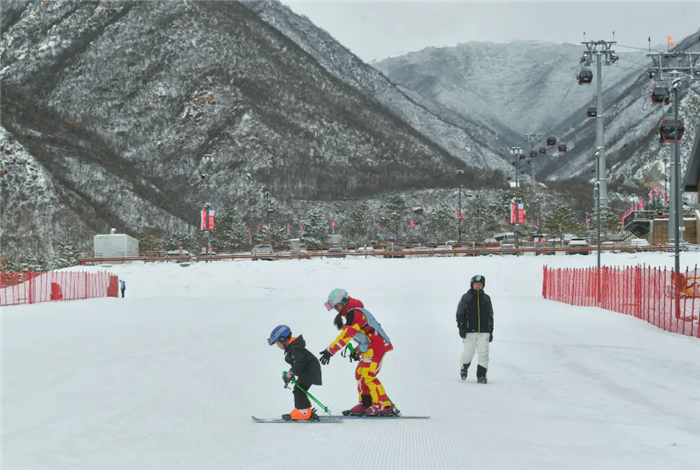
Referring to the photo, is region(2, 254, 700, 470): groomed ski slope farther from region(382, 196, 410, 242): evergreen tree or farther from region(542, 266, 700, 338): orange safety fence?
region(382, 196, 410, 242): evergreen tree

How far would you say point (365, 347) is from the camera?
349 inches

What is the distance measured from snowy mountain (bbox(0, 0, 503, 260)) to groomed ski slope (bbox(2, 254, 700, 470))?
10096 cm

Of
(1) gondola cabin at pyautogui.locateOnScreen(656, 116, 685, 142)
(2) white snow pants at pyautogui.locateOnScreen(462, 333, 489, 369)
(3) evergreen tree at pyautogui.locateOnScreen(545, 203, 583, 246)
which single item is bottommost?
(2) white snow pants at pyautogui.locateOnScreen(462, 333, 489, 369)

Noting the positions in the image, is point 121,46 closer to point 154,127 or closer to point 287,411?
point 154,127

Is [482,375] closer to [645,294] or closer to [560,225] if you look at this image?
[645,294]

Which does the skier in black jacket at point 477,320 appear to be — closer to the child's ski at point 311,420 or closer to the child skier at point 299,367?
the child's ski at point 311,420

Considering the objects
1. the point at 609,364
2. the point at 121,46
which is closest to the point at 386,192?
the point at 121,46

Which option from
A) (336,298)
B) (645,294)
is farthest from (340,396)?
(645,294)

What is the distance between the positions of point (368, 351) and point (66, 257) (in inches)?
3355

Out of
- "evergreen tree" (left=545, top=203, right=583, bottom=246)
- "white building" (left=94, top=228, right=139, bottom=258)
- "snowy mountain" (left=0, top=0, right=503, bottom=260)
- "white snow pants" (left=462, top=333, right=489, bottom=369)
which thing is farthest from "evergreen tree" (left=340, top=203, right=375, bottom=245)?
"white snow pants" (left=462, top=333, right=489, bottom=369)

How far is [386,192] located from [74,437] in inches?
5247

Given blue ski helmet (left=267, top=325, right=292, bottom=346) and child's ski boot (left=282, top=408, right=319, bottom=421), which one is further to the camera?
child's ski boot (left=282, top=408, right=319, bottom=421)

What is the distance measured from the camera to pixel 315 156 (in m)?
164

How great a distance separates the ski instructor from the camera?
8.73m
